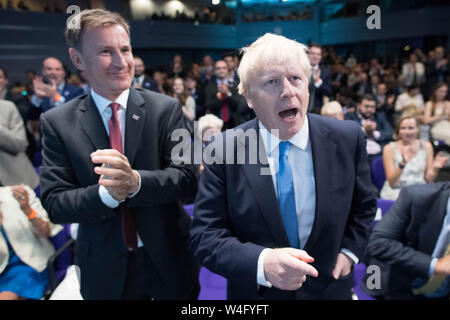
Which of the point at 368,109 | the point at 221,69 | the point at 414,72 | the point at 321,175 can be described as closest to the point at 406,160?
the point at 368,109

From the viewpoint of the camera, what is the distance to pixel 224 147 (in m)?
1.04

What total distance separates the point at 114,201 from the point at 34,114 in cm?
291

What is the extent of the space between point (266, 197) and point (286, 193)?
0.22 feet

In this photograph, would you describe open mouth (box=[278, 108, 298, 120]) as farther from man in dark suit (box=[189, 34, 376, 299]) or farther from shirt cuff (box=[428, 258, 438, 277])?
shirt cuff (box=[428, 258, 438, 277])

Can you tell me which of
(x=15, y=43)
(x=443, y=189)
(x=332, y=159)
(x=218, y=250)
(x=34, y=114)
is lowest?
(x=218, y=250)

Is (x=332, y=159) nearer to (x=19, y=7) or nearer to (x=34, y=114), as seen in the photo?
(x=34, y=114)

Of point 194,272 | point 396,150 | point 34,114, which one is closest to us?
point 194,272

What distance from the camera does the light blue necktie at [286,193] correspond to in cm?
100

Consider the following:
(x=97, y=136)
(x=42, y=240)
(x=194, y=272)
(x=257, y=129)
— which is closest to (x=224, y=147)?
(x=257, y=129)

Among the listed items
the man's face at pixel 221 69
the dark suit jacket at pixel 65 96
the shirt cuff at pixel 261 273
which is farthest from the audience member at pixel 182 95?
the shirt cuff at pixel 261 273

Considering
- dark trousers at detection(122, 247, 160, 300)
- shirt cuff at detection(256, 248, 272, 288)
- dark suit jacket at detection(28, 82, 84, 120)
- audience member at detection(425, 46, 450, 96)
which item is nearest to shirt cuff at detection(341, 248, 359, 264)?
shirt cuff at detection(256, 248, 272, 288)

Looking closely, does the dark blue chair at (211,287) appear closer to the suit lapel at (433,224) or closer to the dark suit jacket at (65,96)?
the suit lapel at (433,224)

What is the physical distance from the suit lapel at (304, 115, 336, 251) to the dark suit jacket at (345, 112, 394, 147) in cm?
333

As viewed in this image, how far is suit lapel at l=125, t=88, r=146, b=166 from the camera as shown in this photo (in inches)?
43.4
